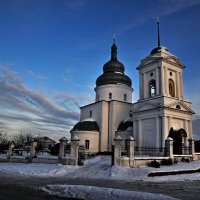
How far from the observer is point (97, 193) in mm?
8977

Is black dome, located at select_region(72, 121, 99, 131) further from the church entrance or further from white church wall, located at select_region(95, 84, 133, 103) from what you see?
the church entrance

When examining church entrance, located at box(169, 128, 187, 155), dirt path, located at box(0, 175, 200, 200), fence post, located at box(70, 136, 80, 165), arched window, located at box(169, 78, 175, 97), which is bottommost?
dirt path, located at box(0, 175, 200, 200)

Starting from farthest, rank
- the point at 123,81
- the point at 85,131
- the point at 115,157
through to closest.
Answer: the point at 123,81, the point at 85,131, the point at 115,157

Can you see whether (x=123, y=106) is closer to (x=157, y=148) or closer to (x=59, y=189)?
(x=157, y=148)

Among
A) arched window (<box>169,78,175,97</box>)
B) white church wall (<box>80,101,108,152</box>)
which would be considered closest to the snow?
arched window (<box>169,78,175,97</box>)

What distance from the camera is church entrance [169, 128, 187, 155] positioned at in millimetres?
27375

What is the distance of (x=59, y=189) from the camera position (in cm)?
1016

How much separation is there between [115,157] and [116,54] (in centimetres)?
2903

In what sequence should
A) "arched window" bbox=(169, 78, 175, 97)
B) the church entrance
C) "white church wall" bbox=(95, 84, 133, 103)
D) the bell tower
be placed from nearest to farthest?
1. the church entrance
2. the bell tower
3. "arched window" bbox=(169, 78, 175, 97)
4. "white church wall" bbox=(95, 84, 133, 103)

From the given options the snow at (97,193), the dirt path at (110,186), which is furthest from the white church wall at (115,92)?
the snow at (97,193)

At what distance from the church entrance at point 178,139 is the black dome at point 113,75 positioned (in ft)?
50.5

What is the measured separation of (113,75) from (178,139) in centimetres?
1766

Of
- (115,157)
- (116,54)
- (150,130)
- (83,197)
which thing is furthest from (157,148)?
(116,54)

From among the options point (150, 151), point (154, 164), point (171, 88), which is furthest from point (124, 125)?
point (154, 164)
